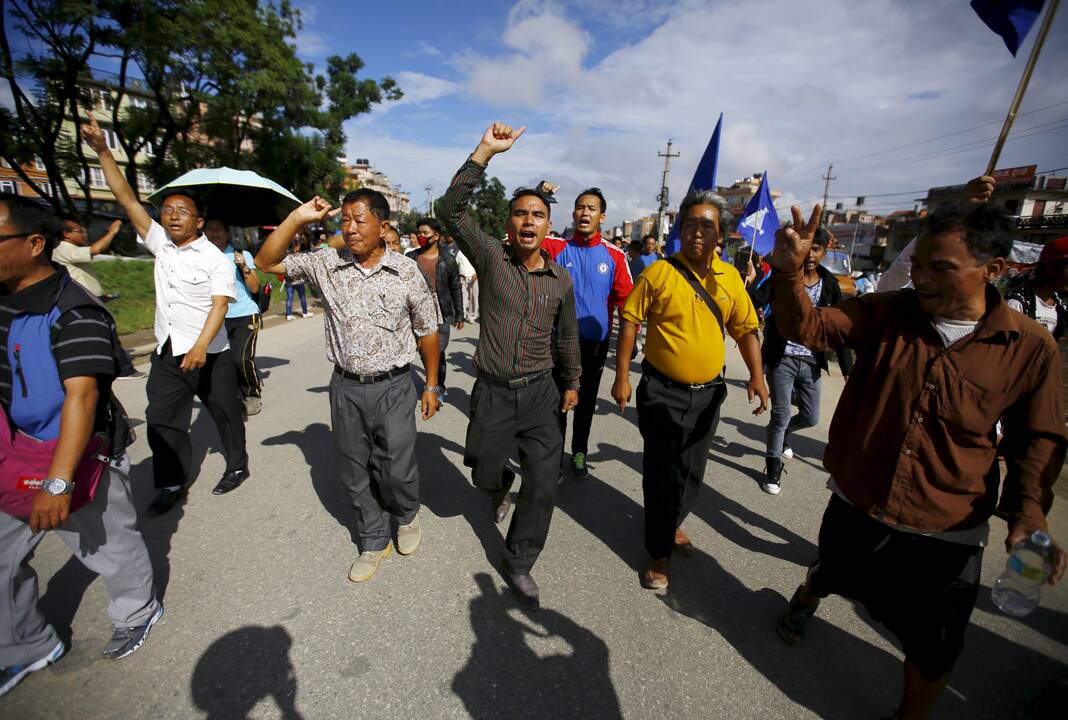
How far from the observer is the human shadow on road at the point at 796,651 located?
2096 millimetres

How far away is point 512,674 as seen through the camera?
2152 millimetres

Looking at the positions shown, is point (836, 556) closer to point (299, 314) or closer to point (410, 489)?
point (410, 489)

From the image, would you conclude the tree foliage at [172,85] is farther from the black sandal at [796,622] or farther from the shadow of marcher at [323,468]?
the black sandal at [796,622]

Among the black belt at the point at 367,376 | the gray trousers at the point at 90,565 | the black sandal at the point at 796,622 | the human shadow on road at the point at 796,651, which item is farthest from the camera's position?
the black belt at the point at 367,376

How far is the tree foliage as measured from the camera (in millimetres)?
14617

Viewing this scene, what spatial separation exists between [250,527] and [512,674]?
208 centimetres

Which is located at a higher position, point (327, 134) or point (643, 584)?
point (327, 134)

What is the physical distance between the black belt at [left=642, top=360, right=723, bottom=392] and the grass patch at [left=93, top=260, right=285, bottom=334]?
9.59 meters

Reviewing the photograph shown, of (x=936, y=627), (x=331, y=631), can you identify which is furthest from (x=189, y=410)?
(x=936, y=627)

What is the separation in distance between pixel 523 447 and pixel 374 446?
2.92 ft

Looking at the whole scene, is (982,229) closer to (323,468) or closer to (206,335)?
(206,335)

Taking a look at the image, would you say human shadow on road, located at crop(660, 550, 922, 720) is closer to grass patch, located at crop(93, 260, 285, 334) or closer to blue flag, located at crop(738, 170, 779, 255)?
blue flag, located at crop(738, 170, 779, 255)

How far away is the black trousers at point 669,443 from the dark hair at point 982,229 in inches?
51.5

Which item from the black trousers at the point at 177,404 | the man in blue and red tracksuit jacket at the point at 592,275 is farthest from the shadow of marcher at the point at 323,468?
the man in blue and red tracksuit jacket at the point at 592,275
